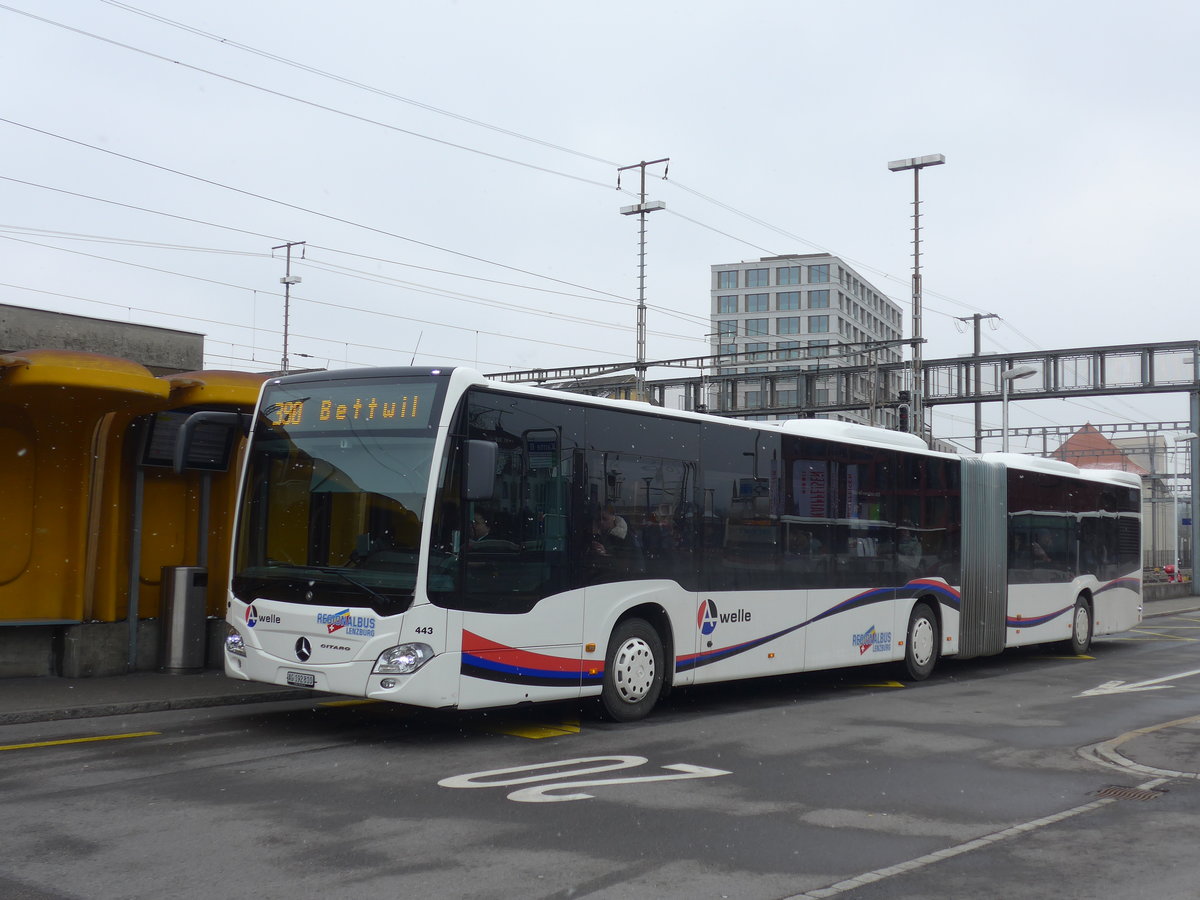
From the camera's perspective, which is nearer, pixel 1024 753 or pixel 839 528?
pixel 1024 753

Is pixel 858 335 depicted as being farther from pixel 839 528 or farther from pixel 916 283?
pixel 839 528

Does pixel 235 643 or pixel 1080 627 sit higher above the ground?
pixel 235 643

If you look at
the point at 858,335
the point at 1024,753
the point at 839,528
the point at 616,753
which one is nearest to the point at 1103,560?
the point at 839,528

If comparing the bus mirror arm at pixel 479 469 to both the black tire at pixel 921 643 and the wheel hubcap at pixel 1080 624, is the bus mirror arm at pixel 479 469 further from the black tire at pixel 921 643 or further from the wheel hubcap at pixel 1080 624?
the wheel hubcap at pixel 1080 624

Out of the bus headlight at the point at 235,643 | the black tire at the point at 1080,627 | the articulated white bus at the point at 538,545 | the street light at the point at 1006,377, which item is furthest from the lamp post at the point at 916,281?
the bus headlight at the point at 235,643

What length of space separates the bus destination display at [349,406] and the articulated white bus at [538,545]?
Result: 0.06ft

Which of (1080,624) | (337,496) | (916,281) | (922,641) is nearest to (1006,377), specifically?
(916,281)

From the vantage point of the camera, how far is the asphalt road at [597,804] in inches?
241

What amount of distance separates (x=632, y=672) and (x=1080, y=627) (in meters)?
12.9

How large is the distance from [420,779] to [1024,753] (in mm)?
5266

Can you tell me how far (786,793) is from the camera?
8.42 metres

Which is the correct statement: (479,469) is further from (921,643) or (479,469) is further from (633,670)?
(921,643)

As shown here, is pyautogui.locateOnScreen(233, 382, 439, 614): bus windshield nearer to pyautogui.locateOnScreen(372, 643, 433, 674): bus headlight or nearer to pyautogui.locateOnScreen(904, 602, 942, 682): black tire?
pyautogui.locateOnScreen(372, 643, 433, 674): bus headlight

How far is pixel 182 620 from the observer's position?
14.3 metres
